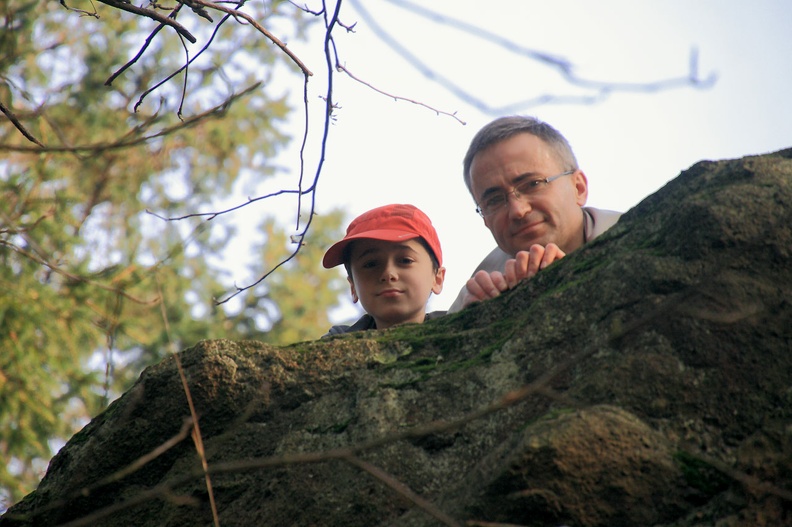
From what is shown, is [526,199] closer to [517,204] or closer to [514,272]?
[517,204]

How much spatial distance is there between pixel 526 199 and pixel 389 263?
75cm

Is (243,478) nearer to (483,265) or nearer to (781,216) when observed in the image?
(781,216)

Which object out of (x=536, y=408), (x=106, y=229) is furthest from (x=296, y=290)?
(x=536, y=408)

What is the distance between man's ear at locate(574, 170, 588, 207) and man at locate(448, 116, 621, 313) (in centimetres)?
4

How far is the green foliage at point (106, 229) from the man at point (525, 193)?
1245mm

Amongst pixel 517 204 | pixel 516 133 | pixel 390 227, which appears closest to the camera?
pixel 517 204

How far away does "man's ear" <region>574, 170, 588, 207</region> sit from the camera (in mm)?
4004

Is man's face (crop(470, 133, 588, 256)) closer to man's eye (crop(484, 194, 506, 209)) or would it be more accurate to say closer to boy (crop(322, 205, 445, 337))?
man's eye (crop(484, 194, 506, 209))

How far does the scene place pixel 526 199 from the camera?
368 cm

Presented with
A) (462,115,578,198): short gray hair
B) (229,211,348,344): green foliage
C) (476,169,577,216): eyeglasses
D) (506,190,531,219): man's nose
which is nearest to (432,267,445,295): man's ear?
(462,115,578,198): short gray hair

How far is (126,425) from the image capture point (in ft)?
7.60

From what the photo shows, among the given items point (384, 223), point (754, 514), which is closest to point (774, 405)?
point (754, 514)

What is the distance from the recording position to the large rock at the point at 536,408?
157 centimetres

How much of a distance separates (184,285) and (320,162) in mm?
7759
